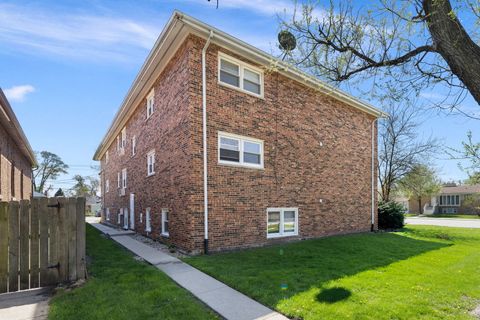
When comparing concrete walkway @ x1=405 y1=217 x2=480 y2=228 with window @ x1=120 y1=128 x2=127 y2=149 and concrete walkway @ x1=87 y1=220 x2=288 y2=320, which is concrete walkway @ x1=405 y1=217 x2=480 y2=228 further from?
window @ x1=120 y1=128 x2=127 y2=149

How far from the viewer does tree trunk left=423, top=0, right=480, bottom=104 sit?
3527 millimetres

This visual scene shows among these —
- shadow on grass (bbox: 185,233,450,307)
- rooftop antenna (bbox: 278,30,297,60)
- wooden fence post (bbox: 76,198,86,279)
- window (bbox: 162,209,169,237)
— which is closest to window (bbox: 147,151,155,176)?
window (bbox: 162,209,169,237)

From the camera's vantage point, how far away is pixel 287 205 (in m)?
11.7

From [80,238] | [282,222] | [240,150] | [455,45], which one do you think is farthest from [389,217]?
[80,238]

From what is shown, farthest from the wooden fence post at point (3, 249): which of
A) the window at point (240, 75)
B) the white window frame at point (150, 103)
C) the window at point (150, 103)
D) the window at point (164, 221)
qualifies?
the window at point (150, 103)

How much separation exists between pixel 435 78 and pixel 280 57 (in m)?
2.78

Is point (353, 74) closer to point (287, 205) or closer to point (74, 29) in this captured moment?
point (287, 205)

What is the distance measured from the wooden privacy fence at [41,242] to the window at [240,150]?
4917 millimetres

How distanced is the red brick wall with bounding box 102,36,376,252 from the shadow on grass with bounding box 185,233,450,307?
1234 mm

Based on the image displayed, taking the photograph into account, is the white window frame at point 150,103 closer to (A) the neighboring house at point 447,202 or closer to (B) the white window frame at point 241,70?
(B) the white window frame at point 241,70

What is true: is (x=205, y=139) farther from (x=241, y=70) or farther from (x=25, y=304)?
(x=25, y=304)

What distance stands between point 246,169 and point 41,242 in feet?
21.0

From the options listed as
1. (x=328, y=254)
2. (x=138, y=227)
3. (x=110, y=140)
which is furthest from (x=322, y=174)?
(x=110, y=140)

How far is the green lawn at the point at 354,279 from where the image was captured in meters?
4.85
